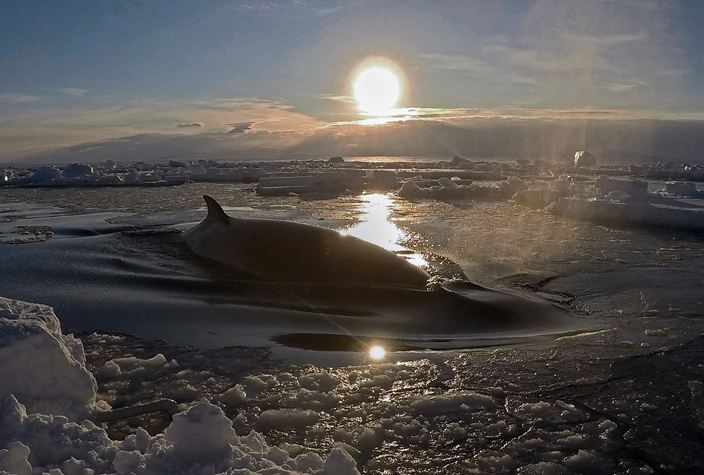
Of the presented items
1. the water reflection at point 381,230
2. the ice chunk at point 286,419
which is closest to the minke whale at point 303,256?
the water reflection at point 381,230

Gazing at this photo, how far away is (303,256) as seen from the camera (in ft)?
21.0

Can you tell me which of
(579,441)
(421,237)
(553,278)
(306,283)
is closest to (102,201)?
(421,237)

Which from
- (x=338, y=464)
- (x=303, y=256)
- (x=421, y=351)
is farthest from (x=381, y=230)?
(x=338, y=464)

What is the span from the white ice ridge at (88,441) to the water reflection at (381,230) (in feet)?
15.5

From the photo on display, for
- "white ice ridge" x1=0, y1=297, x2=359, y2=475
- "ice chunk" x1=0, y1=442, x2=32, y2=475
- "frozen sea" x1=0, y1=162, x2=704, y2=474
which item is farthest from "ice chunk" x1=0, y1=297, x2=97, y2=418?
"ice chunk" x1=0, y1=442, x2=32, y2=475

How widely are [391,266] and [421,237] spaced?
3.40 metres

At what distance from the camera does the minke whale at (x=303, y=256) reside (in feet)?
19.9

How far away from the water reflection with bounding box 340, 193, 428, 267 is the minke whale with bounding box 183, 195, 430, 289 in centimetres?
90

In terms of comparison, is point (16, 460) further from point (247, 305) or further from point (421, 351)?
point (247, 305)

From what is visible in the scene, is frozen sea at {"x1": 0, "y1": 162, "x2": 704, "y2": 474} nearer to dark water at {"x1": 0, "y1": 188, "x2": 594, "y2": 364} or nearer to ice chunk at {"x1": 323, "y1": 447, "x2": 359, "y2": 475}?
dark water at {"x1": 0, "y1": 188, "x2": 594, "y2": 364}

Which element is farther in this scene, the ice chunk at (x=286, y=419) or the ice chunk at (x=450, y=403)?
the ice chunk at (x=450, y=403)

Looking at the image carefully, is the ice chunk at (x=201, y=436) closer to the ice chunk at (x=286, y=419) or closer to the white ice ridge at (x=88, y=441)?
the white ice ridge at (x=88, y=441)

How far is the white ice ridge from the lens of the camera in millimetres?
2238

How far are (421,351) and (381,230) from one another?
244 inches
